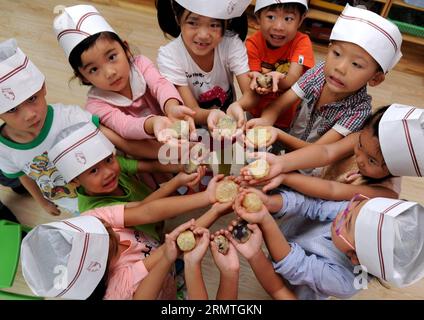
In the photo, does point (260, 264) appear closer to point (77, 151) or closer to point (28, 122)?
point (77, 151)

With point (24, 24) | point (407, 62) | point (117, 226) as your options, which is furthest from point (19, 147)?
point (407, 62)


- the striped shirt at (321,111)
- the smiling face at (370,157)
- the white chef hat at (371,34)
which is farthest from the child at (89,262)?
the white chef hat at (371,34)

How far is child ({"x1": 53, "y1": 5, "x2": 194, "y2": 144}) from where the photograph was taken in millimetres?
1060

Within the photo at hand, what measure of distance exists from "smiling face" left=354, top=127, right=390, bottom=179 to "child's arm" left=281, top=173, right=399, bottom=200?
6cm

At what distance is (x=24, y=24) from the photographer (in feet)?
7.47

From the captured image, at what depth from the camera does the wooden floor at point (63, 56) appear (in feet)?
5.73

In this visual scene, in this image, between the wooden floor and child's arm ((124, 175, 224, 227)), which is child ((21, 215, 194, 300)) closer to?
child's arm ((124, 175, 224, 227))

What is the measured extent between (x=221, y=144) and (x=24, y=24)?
1.82 m

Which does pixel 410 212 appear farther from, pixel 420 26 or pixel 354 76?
pixel 420 26

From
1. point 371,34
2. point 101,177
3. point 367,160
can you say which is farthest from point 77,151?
point 371,34

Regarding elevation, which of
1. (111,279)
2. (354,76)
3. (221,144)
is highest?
(354,76)

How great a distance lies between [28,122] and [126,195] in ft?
1.27

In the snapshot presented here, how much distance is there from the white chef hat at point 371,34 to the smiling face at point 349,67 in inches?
0.8

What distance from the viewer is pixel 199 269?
0.97 m
